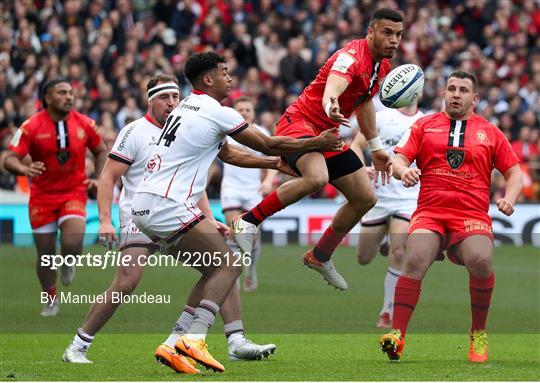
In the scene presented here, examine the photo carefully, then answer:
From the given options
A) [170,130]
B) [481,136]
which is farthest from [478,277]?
[170,130]

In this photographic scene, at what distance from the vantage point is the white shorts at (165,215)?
32.4 ft

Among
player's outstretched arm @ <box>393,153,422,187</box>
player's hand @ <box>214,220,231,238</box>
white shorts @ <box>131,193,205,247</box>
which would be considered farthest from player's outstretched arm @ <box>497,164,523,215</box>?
white shorts @ <box>131,193,205,247</box>

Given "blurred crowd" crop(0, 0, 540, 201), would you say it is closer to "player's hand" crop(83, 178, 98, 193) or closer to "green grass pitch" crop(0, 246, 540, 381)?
"green grass pitch" crop(0, 246, 540, 381)

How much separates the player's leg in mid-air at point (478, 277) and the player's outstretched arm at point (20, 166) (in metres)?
5.63

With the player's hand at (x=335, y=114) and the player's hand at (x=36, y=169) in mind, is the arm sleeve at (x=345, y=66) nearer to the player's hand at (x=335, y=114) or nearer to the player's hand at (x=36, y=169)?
the player's hand at (x=335, y=114)

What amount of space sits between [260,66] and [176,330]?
18117 mm

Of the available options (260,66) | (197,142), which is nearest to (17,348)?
(197,142)

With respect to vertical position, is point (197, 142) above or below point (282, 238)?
above

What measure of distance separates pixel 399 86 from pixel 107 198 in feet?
9.54

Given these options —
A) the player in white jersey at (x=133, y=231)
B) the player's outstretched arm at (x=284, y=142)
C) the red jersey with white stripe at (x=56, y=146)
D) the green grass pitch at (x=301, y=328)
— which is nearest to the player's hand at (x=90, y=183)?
the red jersey with white stripe at (x=56, y=146)

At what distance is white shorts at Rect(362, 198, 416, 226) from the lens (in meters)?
14.8

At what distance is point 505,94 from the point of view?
29.1 metres

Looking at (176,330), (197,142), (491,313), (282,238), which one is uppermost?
(197,142)

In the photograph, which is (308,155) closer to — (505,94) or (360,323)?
(360,323)
